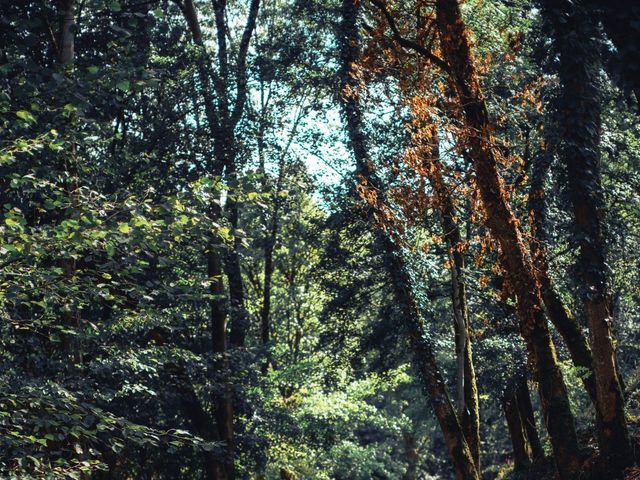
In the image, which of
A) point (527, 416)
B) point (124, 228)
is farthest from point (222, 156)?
point (124, 228)

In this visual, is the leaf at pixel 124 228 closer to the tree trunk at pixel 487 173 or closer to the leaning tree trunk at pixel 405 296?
the tree trunk at pixel 487 173

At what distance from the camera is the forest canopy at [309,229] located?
23.1 ft

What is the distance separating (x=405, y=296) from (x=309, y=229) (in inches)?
257

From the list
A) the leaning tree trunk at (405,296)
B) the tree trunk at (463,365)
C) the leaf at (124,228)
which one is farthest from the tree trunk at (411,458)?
the leaf at (124,228)

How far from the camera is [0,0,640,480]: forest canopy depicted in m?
7.03

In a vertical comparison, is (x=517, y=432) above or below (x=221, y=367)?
below

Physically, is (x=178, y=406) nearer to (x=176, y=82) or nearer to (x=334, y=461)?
(x=176, y=82)

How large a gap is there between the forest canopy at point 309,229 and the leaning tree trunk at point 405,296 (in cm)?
6

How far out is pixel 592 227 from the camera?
32.2ft

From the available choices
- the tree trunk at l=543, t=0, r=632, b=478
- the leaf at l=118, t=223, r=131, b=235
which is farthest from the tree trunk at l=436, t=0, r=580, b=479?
the leaf at l=118, t=223, r=131, b=235

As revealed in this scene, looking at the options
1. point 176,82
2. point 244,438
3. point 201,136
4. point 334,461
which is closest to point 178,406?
point 244,438

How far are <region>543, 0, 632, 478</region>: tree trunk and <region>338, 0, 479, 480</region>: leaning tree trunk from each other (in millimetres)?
4641

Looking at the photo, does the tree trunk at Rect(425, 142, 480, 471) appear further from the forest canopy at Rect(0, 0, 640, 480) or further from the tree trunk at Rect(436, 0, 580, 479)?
the tree trunk at Rect(436, 0, 580, 479)

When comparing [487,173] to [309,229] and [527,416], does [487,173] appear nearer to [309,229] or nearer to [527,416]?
[309,229]
